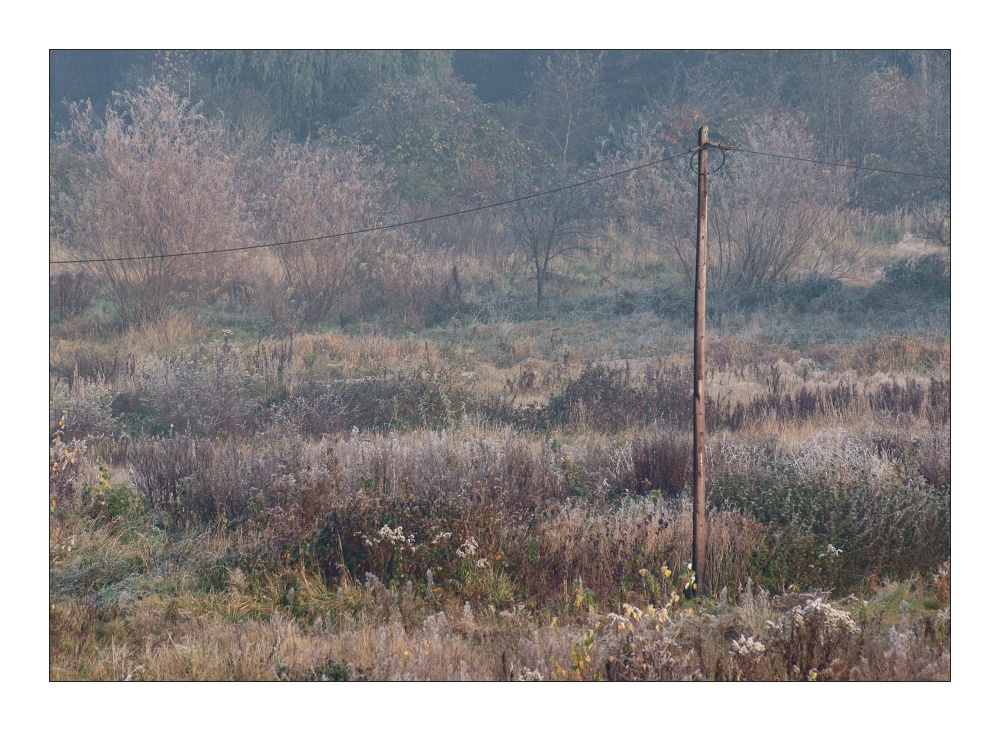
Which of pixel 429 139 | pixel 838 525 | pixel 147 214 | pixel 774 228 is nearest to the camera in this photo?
pixel 838 525

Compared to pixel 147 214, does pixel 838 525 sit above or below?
below

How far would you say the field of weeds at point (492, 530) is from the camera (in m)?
5.38

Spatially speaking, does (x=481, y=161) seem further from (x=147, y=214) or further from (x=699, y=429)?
(x=699, y=429)

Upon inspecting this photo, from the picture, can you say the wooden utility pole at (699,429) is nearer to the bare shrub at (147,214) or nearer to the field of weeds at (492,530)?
the field of weeds at (492,530)

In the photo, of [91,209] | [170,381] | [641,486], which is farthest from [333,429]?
[91,209]

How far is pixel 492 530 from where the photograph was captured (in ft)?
22.5

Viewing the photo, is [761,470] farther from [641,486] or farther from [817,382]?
[817,382]

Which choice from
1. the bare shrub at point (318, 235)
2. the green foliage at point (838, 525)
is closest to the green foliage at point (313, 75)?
the bare shrub at point (318, 235)

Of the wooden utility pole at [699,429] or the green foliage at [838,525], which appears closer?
the wooden utility pole at [699,429]

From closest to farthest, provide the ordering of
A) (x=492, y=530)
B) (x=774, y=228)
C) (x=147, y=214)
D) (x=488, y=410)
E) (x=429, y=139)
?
1. (x=492, y=530)
2. (x=488, y=410)
3. (x=147, y=214)
4. (x=774, y=228)
5. (x=429, y=139)

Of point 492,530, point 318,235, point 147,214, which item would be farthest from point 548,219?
point 492,530

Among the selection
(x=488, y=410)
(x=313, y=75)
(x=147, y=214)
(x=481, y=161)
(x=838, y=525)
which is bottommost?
Result: (x=838, y=525)

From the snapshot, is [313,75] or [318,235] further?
[313,75]

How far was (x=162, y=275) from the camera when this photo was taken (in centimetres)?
1703
